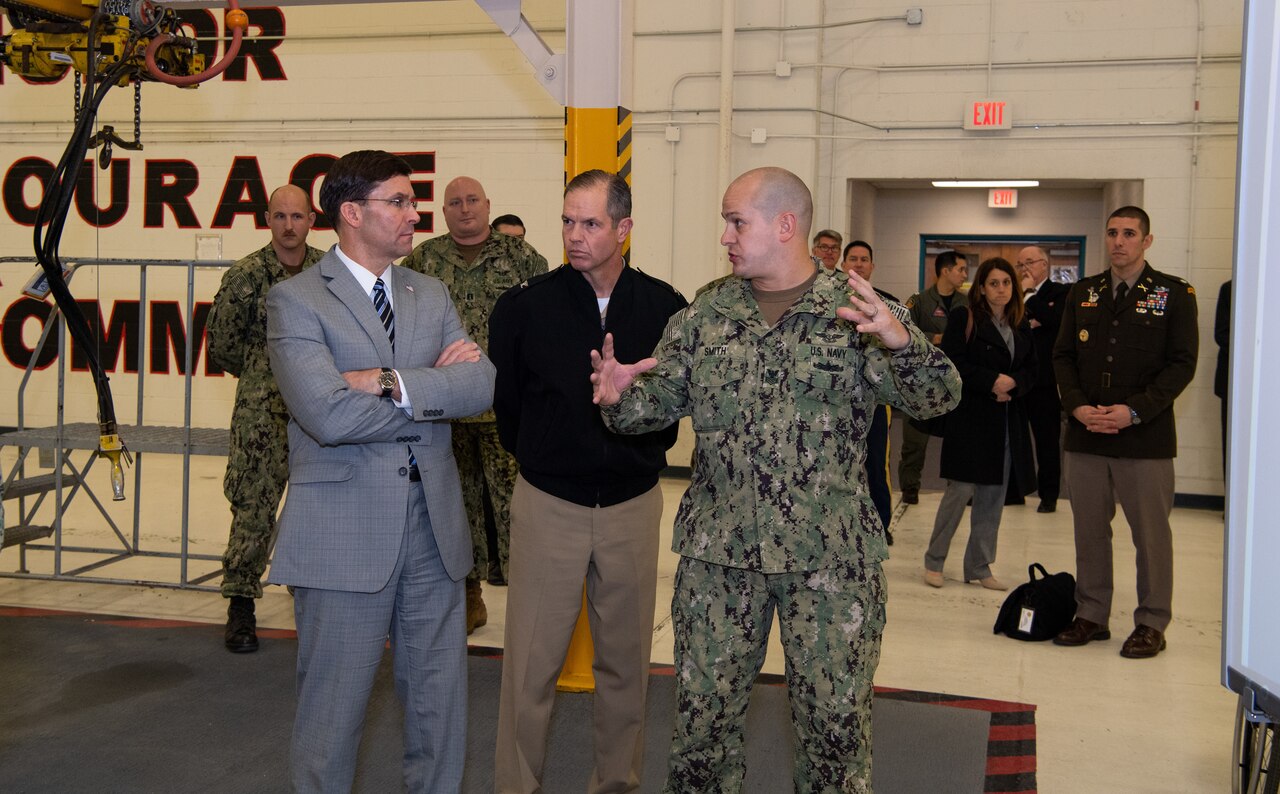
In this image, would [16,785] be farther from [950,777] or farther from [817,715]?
A: [950,777]

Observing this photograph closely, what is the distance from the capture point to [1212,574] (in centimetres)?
659

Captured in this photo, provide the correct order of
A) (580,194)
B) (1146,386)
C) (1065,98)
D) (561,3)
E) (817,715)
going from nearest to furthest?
1. (817,715)
2. (580,194)
3. (1146,386)
4. (1065,98)
5. (561,3)

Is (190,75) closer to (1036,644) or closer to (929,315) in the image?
(1036,644)

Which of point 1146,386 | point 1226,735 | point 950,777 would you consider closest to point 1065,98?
point 1146,386

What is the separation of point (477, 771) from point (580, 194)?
1.83 m

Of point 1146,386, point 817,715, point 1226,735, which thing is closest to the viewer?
point 817,715

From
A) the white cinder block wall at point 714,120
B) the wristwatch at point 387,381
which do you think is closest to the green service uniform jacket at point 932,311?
the white cinder block wall at point 714,120

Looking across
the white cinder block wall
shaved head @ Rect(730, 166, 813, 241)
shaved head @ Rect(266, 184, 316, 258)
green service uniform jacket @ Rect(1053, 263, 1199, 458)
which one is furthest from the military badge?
the white cinder block wall

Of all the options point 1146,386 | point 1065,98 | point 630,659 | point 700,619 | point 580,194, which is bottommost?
point 630,659

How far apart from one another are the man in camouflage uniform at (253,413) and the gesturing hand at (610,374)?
8.22ft

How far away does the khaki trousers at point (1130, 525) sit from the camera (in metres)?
4.89

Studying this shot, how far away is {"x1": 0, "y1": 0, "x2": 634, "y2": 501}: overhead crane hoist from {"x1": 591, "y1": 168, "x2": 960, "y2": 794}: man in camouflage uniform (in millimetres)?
1478

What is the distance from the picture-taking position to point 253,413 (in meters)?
4.81

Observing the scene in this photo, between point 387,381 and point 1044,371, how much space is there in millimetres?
5572
